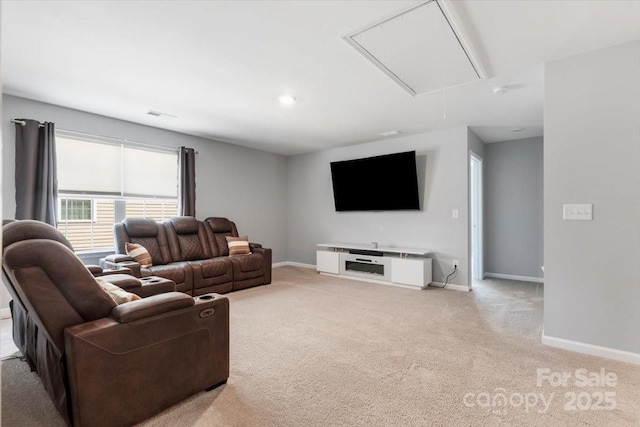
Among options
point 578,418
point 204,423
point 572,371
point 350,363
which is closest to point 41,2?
point 204,423

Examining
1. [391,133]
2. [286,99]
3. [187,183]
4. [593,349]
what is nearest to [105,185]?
[187,183]

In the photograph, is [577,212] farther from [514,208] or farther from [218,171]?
[218,171]

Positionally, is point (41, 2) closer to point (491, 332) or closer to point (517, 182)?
point (491, 332)

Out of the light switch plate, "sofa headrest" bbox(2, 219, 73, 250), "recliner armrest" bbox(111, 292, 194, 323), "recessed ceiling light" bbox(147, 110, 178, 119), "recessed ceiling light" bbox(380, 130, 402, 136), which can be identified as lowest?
"recliner armrest" bbox(111, 292, 194, 323)

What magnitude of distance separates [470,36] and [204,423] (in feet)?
10.1

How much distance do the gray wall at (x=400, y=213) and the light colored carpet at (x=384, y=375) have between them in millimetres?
1360

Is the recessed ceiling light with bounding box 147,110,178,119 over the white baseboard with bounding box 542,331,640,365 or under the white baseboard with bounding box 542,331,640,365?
over

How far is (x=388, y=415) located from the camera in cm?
193

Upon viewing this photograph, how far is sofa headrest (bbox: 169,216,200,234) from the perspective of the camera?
4.79 metres


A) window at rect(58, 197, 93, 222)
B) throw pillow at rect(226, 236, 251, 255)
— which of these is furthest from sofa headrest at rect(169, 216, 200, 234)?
window at rect(58, 197, 93, 222)

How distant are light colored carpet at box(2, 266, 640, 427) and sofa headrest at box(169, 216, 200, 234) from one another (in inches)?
62.8

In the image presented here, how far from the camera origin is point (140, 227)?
439 centimetres

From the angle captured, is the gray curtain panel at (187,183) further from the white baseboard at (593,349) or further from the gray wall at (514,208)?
the gray wall at (514,208)

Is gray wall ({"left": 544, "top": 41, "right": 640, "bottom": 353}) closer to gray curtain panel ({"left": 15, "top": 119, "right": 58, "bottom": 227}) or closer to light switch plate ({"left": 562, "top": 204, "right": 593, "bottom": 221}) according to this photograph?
light switch plate ({"left": 562, "top": 204, "right": 593, "bottom": 221})
